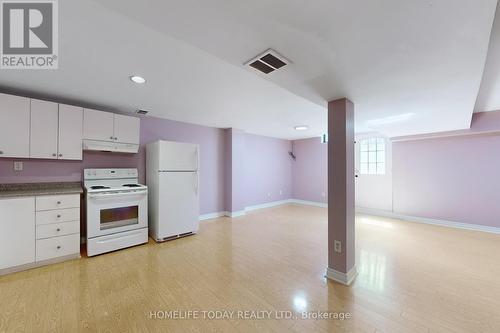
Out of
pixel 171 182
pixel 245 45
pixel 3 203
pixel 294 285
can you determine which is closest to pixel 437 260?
pixel 294 285

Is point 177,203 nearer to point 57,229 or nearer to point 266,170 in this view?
point 57,229

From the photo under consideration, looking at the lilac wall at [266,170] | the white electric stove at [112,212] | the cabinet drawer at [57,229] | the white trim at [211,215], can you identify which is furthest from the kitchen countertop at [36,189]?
the lilac wall at [266,170]

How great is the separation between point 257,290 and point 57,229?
272cm

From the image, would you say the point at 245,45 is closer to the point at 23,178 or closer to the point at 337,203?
the point at 337,203

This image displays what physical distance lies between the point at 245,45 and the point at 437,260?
3.63m

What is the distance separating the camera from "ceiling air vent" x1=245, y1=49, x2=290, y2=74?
54.8 inches

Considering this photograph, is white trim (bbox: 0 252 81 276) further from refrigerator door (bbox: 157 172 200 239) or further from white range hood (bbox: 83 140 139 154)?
white range hood (bbox: 83 140 139 154)

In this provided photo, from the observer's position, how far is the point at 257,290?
198 cm

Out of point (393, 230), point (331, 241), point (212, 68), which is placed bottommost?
point (393, 230)

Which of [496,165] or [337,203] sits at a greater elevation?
[496,165]

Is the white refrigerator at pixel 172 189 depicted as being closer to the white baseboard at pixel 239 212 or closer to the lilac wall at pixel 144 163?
the lilac wall at pixel 144 163

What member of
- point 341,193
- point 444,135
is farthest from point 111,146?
point 444,135

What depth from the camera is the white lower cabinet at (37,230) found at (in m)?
2.21

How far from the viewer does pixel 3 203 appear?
7.22 ft
